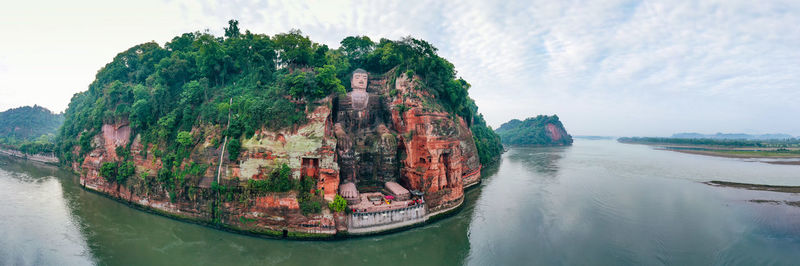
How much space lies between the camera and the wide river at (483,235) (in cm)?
1689

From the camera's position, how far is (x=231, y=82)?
83.7 feet

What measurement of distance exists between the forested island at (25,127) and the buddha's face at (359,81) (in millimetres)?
61628

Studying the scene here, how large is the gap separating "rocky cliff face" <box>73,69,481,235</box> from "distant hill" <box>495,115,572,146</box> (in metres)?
77.3

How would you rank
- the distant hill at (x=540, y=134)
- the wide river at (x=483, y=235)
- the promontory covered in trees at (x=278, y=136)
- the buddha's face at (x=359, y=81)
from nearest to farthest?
the wide river at (x=483, y=235), the promontory covered in trees at (x=278, y=136), the buddha's face at (x=359, y=81), the distant hill at (x=540, y=134)

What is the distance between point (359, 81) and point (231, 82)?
11557mm

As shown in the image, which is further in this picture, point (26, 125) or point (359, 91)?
point (26, 125)

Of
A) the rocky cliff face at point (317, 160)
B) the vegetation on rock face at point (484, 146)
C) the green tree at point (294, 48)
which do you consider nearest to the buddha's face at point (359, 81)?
the rocky cliff face at point (317, 160)

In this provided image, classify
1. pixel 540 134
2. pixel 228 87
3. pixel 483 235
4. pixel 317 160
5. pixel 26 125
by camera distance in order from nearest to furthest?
pixel 317 160
pixel 483 235
pixel 228 87
pixel 26 125
pixel 540 134

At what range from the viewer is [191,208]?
20172 millimetres

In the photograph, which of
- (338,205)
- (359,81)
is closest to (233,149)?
(338,205)

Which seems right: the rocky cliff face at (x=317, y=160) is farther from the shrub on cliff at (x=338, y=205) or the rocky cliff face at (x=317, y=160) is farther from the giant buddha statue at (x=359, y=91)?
the shrub on cliff at (x=338, y=205)

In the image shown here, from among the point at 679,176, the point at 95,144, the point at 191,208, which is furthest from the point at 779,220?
the point at 95,144

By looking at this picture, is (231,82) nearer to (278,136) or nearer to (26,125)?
(278,136)

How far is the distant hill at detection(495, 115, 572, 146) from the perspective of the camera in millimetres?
99062
